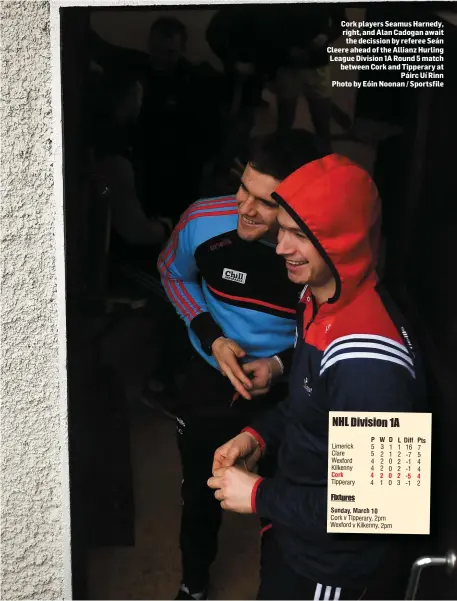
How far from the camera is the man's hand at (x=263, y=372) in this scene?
4.90 ft

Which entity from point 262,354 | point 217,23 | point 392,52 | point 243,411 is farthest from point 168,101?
point 243,411

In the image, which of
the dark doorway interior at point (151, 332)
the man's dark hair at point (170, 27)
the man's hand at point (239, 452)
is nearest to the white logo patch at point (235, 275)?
the dark doorway interior at point (151, 332)

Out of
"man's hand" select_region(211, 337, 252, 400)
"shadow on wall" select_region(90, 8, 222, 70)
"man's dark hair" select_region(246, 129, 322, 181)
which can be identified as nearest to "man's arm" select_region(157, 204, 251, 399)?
"man's hand" select_region(211, 337, 252, 400)

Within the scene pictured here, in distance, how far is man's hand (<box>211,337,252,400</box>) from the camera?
1493mm

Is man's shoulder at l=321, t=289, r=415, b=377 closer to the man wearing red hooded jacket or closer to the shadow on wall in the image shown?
the man wearing red hooded jacket

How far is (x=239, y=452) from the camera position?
150 centimetres

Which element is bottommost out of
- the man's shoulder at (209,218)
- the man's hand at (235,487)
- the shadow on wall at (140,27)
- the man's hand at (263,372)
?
the man's hand at (235,487)

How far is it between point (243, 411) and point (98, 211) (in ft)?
1.82

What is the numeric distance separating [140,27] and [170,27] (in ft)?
0.21

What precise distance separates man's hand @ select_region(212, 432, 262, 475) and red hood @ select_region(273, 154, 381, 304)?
0.44 metres

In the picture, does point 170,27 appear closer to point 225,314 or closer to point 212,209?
point 212,209

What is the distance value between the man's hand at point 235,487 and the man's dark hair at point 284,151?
2.20 ft

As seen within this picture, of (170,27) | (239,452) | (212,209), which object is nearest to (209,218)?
(212,209)

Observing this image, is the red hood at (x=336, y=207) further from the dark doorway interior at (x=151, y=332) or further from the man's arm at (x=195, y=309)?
the man's arm at (x=195, y=309)
